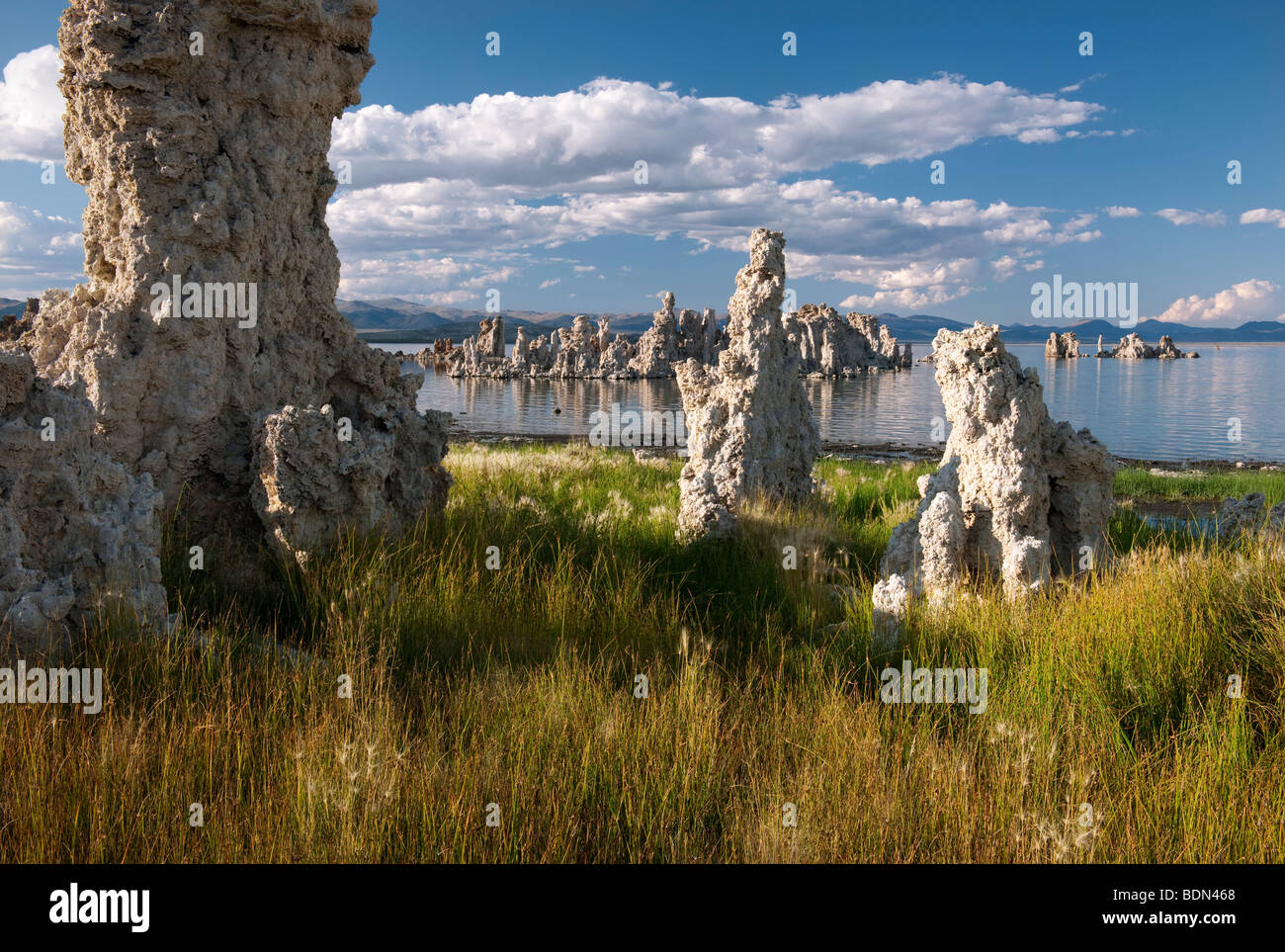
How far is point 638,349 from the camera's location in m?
128

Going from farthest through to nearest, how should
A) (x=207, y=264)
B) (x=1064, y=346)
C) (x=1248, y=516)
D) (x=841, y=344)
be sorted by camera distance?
1. (x=1064, y=346)
2. (x=841, y=344)
3. (x=1248, y=516)
4. (x=207, y=264)

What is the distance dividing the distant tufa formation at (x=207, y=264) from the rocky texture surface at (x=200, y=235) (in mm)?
14

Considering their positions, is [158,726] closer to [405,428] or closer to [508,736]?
[508,736]

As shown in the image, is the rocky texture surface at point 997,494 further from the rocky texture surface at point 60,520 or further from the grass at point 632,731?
the rocky texture surface at point 60,520

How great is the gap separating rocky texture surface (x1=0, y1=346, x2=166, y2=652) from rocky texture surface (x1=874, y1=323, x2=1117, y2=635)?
5.16 m

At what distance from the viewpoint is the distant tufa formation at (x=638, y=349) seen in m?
123

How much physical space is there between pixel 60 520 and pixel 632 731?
3874 mm

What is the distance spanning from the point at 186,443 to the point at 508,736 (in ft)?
15.2

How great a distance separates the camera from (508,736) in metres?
4.21

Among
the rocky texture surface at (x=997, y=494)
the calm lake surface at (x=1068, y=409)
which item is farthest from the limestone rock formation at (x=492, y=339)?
the rocky texture surface at (x=997, y=494)

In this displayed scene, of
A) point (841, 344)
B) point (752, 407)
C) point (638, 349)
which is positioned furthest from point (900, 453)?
point (841, 344)

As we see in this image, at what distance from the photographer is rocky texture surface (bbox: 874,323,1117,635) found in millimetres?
6324

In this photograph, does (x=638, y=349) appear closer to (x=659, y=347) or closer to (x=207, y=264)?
(x=659, y=347)
